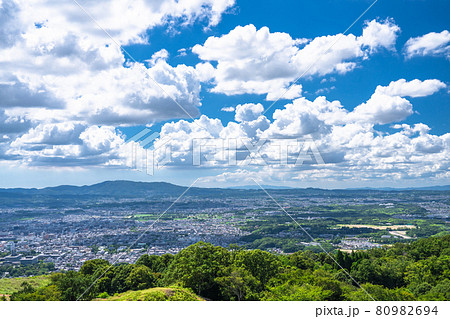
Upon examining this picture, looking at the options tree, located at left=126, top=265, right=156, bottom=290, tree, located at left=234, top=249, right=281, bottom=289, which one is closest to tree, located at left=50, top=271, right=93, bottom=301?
tree, located at left=126, top=265, right=156, bottom=290

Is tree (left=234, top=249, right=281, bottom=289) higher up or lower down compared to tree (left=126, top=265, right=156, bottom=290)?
higher up

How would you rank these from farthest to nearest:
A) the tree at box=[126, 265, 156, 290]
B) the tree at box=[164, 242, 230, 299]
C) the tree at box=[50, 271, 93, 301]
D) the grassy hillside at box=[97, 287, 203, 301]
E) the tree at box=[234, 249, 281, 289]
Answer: the tree at box=[126, 265, 156, 290] < the tree at box=[234, 249, 281, 289] < the tree at box=[164, 242, 230, 299] < the tree at box=[50, 271, 93, 301] < the grassy hillside at box=[97, 287, 203, 301]

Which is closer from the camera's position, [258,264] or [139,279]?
[258,264]

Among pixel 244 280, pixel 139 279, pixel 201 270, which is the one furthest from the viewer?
pixel 139 279

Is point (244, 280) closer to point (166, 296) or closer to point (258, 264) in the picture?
point (258, 264)

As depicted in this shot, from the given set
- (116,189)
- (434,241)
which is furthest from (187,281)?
(116,189)

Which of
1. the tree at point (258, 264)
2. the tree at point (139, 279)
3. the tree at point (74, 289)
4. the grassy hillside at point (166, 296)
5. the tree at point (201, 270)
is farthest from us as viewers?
the tree at point (139, 279)

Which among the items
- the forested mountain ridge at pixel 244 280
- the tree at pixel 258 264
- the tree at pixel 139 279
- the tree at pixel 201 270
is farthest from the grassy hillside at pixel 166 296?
the tree at pixel 139 279

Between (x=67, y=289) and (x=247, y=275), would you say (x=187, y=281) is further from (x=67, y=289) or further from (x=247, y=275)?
(x=67, y=289)

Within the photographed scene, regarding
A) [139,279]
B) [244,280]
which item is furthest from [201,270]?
[139,279]

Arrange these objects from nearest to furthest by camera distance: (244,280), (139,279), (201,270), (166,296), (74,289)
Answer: (166,296), (74,289), (244,280), (201,270), (139,279)

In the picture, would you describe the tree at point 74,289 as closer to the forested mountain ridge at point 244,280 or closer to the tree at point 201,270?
the forested mountain ridge at point 244,280

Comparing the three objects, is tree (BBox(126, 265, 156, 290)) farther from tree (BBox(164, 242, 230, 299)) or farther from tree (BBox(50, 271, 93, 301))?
tree (BBox(50, 271, 93, 301))
